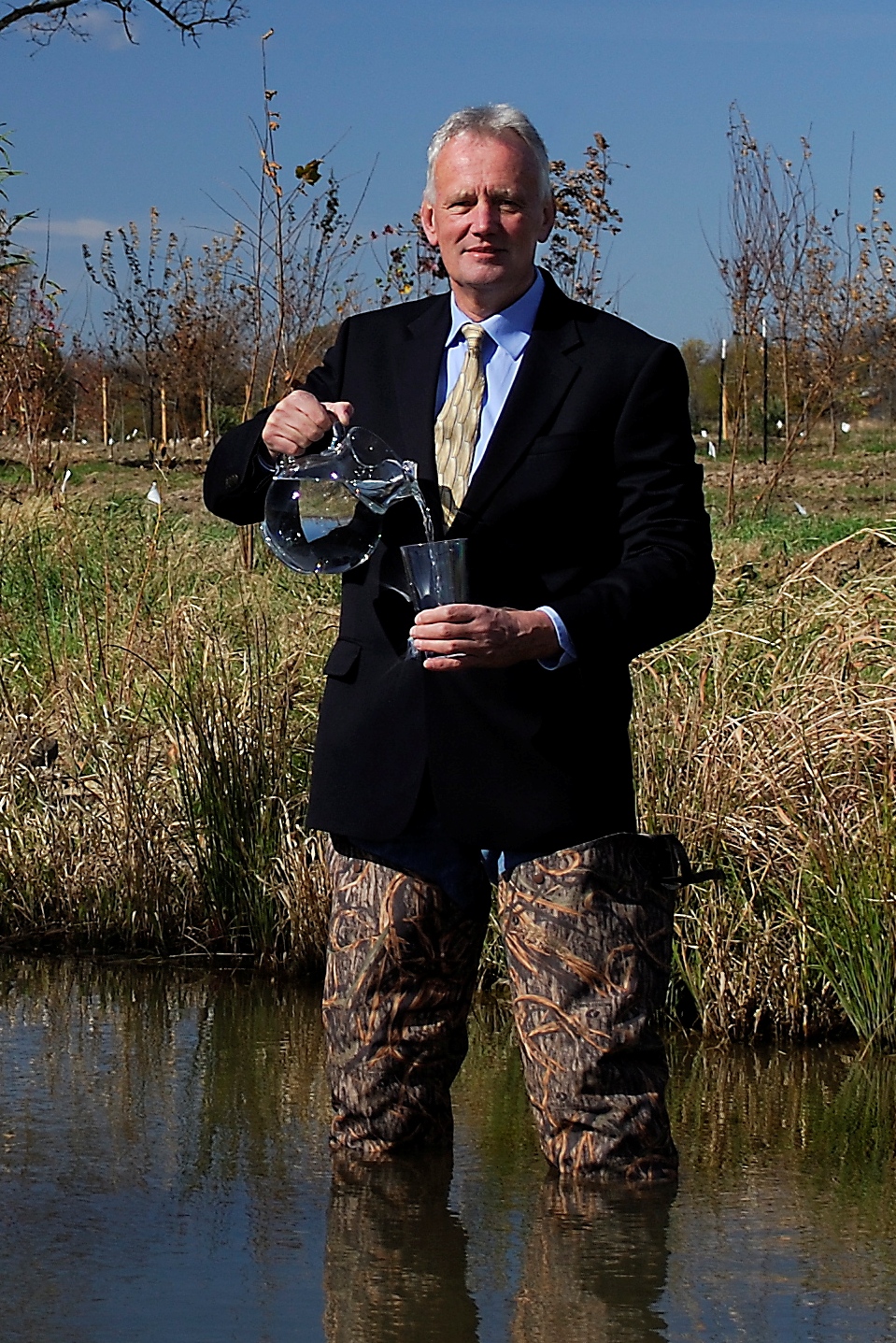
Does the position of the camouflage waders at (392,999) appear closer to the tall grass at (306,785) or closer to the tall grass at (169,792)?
the tall grass at (306,785)

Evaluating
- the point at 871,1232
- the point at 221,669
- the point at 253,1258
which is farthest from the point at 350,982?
the point at 221,669

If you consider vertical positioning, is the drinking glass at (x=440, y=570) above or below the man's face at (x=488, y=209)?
below

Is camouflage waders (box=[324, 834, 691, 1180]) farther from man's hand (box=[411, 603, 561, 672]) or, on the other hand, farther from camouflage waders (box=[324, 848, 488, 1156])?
man's hand (box=[411, 603, 561, 672])

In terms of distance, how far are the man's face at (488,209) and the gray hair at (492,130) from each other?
12mm

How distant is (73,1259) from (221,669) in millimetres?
3227

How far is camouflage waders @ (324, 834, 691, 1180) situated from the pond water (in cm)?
14

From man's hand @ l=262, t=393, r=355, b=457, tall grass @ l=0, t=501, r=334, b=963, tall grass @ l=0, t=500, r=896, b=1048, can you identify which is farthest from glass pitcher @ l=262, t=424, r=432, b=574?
tall grass @ l=0, t=501, r=334, b=963

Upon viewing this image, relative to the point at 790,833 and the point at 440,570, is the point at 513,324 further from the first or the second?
the point at 790,833

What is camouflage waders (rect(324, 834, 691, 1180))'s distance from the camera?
3.14 meters

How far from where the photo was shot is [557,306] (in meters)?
3.25

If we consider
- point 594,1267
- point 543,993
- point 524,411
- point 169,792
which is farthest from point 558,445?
point 169,792

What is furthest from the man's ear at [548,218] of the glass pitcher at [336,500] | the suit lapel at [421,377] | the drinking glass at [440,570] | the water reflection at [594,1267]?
the water reflection at [594,1267]

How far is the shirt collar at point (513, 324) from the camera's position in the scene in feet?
10.5

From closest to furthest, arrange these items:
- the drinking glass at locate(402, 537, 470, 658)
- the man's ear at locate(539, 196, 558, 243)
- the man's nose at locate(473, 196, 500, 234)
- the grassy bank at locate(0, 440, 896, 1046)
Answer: the drinking glass at locate(402, 537, 470, 658), the man's nose at locate(473, 196, 500, 234), the man's ear at locate(539, 196, 558, 243), the grassy bank at locate(0, 440, 896, 1046)
